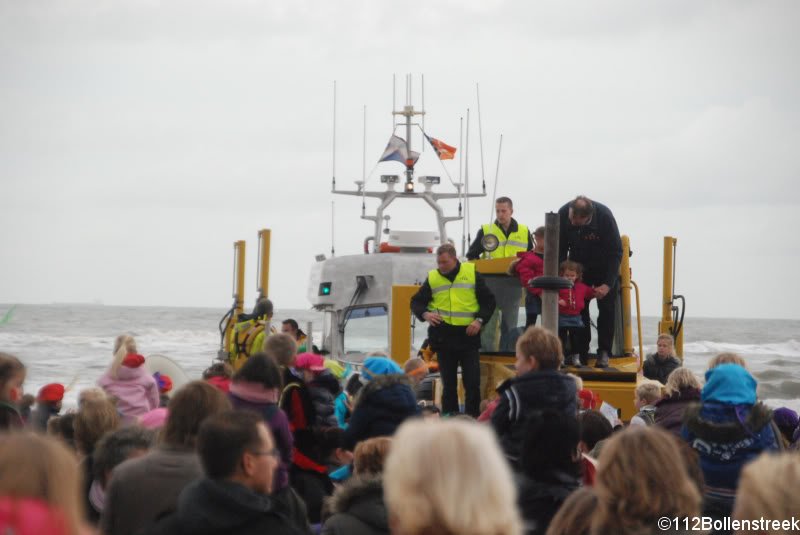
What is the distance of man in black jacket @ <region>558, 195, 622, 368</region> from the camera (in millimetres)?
11062

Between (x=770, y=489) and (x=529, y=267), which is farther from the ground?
(x=529, y=267)

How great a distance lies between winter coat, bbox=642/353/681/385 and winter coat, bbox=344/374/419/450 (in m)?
6.74

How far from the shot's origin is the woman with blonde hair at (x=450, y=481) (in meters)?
3.16

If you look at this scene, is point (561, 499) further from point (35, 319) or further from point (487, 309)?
point (35, 319)

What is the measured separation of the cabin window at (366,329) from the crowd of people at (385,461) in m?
8.54

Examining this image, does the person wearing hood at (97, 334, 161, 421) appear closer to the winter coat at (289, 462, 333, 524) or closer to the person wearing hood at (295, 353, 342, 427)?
the person wearing hood at (295, 353, 342, 427)

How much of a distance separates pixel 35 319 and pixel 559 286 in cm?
8149

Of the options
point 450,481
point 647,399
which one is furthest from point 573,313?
point 450,481

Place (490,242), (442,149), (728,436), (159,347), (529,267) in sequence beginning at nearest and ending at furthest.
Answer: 1. (728,436)
2. (529,267)
3. (490,242)
4. (442,149)
5. (159,347)

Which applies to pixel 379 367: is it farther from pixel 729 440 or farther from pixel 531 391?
pixel 729 440

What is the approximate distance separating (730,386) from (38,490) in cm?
441

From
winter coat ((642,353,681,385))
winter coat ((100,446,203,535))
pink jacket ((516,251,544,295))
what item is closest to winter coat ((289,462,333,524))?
winter coat ((100,446,203,535))

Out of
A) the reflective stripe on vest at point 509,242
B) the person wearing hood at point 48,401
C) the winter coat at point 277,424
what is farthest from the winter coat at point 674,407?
the reflective stripe on vest at point 509,242

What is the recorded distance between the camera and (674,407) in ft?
25.7
